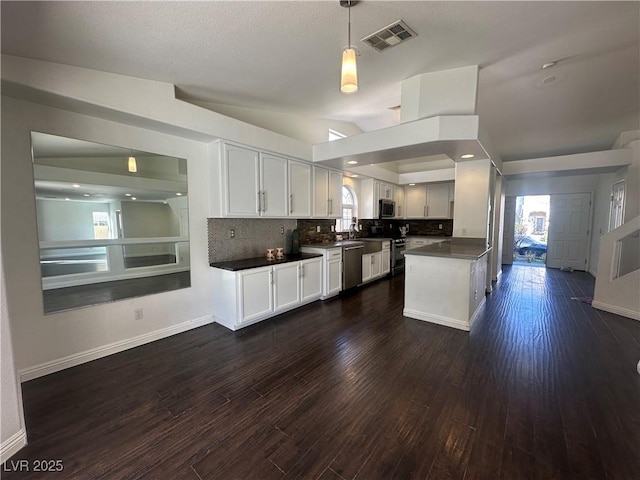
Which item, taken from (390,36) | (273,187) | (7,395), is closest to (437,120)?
(390,36)

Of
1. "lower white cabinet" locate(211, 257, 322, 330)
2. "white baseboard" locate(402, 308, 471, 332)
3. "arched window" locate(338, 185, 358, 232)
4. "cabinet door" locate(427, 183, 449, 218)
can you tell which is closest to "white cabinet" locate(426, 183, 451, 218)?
"cabinet door" locate(427, 183, 449, 218)

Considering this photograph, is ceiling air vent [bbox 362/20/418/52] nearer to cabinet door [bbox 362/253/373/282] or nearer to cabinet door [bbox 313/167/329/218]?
cabinet door [bbox 313/167/329/218]

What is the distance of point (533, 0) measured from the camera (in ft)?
6.42

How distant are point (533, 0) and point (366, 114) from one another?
2846 millimetres

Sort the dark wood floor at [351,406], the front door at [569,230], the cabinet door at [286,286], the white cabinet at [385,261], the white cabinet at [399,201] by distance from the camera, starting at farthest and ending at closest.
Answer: the white cabinet at [399,201] < the front door at [569,230] < the white cabinet at [385,261] < the cabinet door at [286,286] < the dark wood floor at [351,406]

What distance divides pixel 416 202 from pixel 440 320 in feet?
15.7

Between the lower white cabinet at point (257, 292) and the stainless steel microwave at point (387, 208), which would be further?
the stainless steel microwave at point (387, 208)

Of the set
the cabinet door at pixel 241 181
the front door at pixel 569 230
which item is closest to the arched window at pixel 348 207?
the cabinet door at pixel 241 181

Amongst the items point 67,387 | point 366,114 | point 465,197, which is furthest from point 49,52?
point 465,197

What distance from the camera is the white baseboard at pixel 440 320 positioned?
3.25 m

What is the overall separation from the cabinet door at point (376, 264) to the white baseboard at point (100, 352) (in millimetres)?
3527

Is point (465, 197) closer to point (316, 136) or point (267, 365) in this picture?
point (316, 136)

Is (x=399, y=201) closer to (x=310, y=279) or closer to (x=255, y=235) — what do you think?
(x=310, y=279)

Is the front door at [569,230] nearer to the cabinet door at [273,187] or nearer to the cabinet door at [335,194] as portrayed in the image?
the cabinet door at [335,194]
